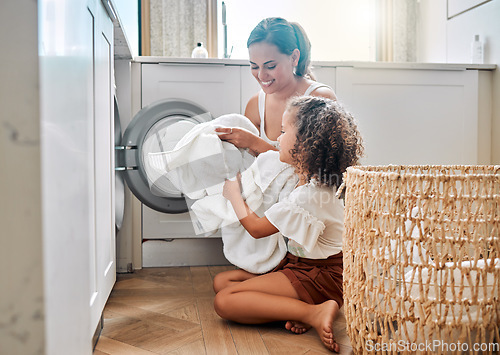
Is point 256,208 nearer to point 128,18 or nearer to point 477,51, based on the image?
point 128,18

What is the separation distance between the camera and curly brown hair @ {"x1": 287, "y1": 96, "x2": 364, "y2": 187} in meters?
1.19

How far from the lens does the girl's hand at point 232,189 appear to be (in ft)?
4.49

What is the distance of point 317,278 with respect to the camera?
124cm

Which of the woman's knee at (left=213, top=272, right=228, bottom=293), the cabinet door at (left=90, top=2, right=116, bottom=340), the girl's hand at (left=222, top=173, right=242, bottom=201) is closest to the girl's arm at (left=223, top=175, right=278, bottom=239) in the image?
the girl's hand at (left=222, top=173, right=242, bottom=201)

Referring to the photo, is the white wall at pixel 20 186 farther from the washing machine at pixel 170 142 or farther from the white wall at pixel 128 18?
the washing machine at pixel 170 142

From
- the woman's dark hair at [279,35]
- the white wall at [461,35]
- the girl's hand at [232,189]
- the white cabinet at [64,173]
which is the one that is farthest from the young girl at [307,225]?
the white wall at [461,35]

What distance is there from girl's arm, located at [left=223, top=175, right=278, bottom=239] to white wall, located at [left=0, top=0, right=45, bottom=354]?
0.82m

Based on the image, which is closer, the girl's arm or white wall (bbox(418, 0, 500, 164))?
the girl's arm

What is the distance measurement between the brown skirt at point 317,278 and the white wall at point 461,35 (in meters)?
1.34

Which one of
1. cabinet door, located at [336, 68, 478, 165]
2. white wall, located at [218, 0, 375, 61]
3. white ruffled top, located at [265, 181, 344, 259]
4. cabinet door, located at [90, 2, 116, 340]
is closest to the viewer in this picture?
cabinet door, located at [90, 2, 116, 340]

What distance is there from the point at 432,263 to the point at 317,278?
0.47 meters

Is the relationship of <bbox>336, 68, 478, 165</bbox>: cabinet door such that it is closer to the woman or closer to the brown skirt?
the woman

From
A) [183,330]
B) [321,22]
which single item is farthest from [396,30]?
[183,330]

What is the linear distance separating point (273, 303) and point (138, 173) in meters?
0.74
